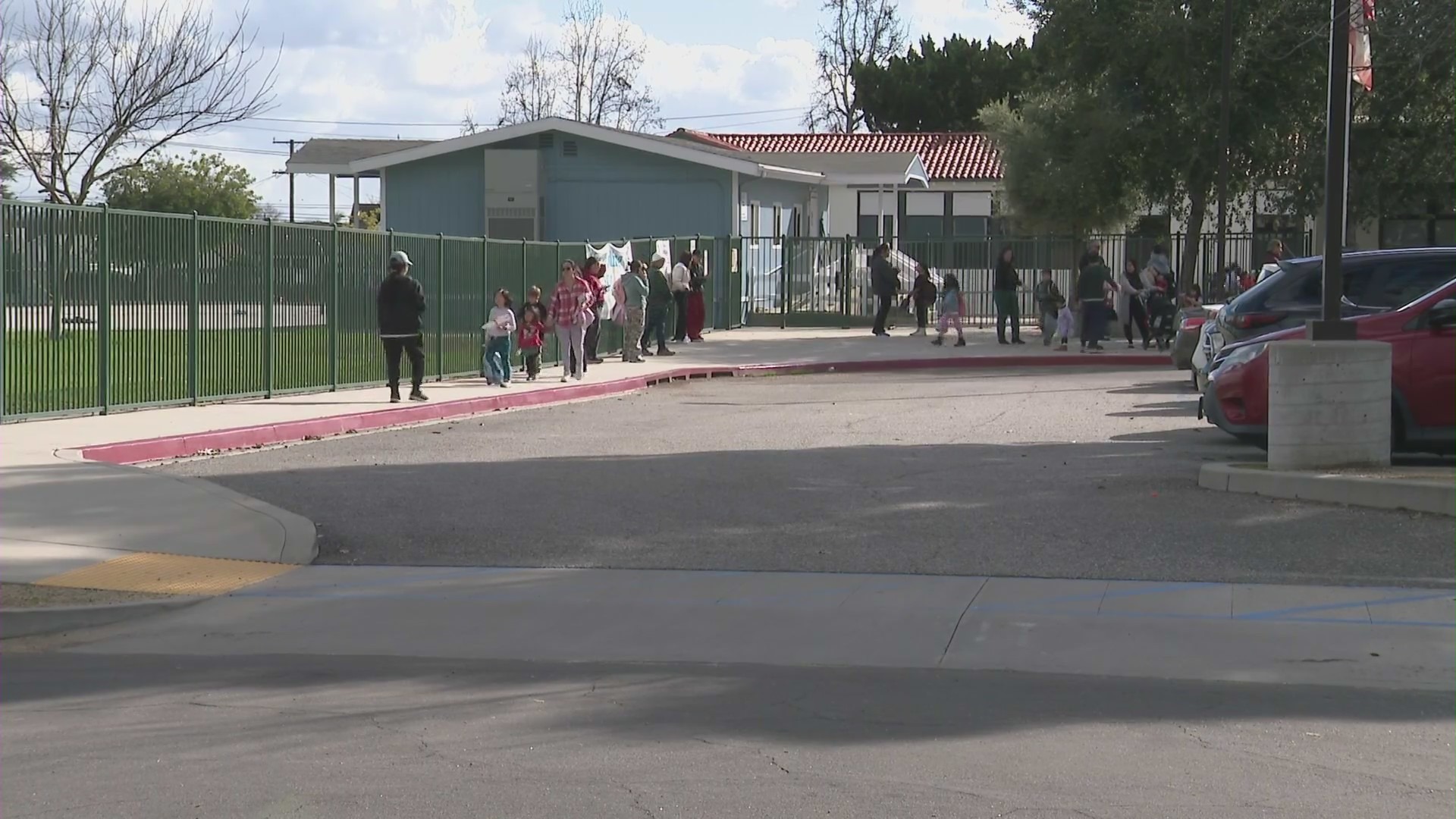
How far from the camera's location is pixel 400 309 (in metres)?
19.8

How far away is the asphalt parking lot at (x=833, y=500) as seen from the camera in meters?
10.3

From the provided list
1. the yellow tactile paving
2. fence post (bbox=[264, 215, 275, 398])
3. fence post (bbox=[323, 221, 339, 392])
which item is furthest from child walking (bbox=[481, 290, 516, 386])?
the yellow tactile paving

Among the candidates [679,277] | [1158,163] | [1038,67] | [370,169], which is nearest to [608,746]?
[679,277]

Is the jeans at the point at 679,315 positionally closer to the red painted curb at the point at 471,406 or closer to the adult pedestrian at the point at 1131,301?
the red painted curb at the point at 471,406

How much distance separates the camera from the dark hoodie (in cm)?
1972

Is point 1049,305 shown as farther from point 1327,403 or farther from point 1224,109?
point 1327,403

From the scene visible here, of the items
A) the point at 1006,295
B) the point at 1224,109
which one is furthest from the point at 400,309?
the point at 1224,109

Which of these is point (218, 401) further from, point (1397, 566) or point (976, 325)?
point (976, 325)

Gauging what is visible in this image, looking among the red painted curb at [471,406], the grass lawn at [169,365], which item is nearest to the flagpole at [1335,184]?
the red painted curb at [471,406]

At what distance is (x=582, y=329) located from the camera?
24.0 m

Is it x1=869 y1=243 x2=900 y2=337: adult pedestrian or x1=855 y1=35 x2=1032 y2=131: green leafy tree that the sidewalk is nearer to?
x1=869 y1=243 x2=900 y2=337: adult pedestrian

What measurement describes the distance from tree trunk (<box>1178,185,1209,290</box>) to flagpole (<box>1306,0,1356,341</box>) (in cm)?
2037

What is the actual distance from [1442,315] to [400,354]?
38.5 ft

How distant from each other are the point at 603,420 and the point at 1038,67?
67.3 feet
